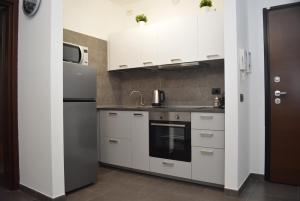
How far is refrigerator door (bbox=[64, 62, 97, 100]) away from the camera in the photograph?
2.25 m

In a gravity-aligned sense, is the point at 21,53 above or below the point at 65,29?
below

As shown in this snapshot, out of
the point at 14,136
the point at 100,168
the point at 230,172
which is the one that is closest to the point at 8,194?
the point at 14,136

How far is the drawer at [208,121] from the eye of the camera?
2270 mm

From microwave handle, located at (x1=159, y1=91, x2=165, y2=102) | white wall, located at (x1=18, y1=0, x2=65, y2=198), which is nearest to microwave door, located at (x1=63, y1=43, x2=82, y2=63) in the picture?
white wall, located at (x1=18, y1=0, x2=65, y2=198)

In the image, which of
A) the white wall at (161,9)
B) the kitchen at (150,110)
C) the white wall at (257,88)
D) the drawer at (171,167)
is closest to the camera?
the kitchen at (150,110)

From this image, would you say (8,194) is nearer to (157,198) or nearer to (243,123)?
(157,198)

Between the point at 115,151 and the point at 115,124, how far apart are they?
0.37 meters

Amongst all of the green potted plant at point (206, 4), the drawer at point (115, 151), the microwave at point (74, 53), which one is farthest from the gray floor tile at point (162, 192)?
the green potted plant at point (206, 4)

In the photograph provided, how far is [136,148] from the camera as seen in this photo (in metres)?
2.86

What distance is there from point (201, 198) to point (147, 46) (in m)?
2.06

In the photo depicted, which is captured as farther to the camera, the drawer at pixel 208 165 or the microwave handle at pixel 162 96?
the microwave handle at pixel 162 96

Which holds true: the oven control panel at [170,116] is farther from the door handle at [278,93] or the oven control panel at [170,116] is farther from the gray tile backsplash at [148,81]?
the door handle at [278,93]

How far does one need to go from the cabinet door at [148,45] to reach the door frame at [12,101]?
1553 millimetres

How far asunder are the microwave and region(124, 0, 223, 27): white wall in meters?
1.37
